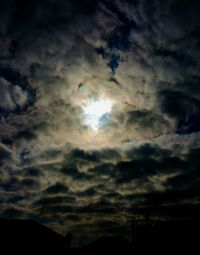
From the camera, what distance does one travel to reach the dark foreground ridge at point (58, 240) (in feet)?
78.2

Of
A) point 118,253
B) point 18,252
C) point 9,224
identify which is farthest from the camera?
point 118,253

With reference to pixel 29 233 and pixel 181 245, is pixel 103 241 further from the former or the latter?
pixel 29 233

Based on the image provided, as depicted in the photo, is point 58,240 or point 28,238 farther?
point 58,240

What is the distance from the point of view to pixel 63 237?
97.6ft

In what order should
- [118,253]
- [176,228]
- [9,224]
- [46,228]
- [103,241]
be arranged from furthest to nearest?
[103,241], [118,253], [176,228], [46,228], [9,224]

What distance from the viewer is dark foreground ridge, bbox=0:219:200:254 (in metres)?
23.8

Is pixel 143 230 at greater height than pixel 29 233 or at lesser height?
greater

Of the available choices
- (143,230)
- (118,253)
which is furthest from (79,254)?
(143,230)

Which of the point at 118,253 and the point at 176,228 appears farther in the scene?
the point at 118,253

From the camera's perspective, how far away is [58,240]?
94.7 feet

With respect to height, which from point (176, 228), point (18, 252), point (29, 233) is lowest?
point (18, 252)

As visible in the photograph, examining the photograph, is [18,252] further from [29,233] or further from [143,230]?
[143,230]

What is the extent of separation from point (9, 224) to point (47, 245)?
528cm

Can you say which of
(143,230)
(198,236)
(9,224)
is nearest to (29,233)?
(9,224)
